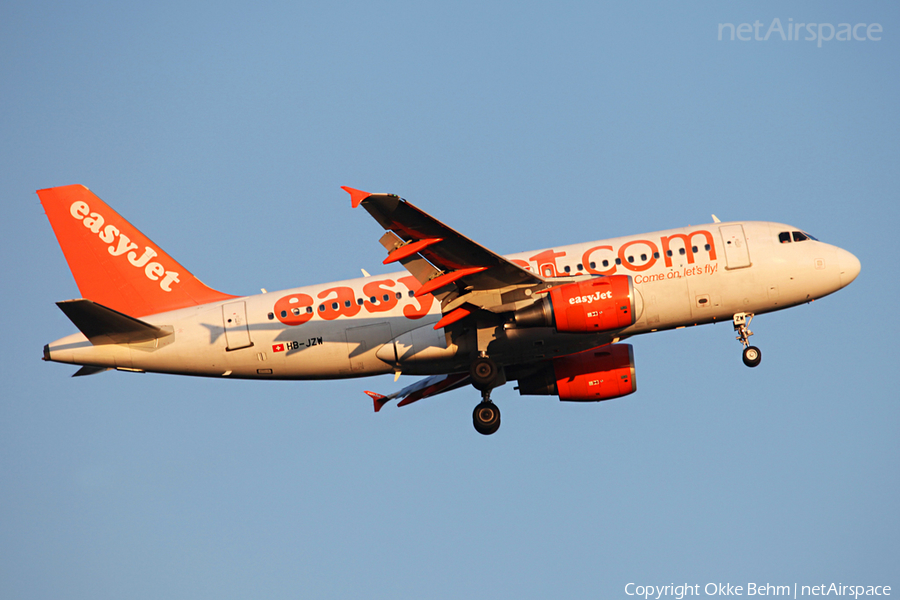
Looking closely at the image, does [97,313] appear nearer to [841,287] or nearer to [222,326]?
[222,326]

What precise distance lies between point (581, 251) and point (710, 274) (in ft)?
15.1

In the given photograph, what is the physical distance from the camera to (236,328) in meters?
32.6

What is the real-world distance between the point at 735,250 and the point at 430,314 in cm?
1114

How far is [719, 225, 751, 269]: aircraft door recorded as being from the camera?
32125 mm

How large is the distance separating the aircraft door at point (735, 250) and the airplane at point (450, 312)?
0.05 m

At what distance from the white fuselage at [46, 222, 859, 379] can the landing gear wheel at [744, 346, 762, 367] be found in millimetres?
1424

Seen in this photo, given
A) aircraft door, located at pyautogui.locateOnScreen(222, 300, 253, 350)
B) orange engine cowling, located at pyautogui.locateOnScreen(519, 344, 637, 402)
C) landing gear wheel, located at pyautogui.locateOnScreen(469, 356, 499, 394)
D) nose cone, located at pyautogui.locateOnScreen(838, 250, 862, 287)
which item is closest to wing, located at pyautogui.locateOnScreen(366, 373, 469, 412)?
orange engine cowling, located at pyautogui.locateOnScreen(519, 344, 637, 402)

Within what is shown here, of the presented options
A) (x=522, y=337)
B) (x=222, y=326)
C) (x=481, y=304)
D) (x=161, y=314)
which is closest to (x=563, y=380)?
(x=522, y=337)

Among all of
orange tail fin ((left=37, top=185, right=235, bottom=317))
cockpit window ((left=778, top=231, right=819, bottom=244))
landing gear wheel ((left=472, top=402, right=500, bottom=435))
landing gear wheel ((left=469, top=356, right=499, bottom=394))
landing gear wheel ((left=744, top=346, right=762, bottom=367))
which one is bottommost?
landing gear wheel ((left=472, top=402, right=500, bottom=435))

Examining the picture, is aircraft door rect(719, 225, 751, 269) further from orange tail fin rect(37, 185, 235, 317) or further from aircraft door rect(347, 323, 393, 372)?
orange tail fin rect(37, 185, 235, 317)

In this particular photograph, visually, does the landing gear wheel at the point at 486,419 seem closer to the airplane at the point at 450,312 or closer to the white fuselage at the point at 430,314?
the airplane at the point at 450,312

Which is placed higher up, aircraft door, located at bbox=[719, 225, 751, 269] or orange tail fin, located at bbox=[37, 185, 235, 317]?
orange tail fin, located at bbox=[37, 185, 235, 317]

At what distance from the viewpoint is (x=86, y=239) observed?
34.8 meters

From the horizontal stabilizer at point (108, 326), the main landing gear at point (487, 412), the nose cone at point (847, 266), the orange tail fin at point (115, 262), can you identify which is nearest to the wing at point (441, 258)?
the main landing gear at point (487, 412)
